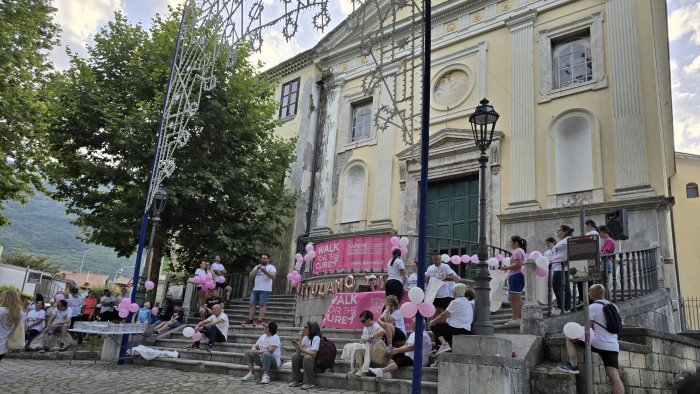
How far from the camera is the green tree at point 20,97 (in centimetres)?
1492

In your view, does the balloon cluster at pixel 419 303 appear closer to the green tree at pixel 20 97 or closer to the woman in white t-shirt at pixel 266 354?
the woman in white t-shirt at pixel 266 354

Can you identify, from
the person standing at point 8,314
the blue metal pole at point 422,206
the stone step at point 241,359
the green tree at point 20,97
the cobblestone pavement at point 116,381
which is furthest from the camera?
the green tree at point 20,97

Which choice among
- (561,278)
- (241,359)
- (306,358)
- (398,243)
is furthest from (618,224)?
(241,359)

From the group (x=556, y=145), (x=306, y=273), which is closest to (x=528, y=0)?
(x=556, y=145)

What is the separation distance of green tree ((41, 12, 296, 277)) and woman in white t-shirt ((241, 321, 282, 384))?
778 cm

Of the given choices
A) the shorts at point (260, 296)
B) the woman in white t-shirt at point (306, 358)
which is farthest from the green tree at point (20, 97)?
the woman in white t-shirt at point (306, 358)

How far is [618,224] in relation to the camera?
9453 mm

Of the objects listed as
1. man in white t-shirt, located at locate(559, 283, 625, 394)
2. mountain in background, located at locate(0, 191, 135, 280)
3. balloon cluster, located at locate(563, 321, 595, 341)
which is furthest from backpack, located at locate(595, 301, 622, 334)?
mountain in background, located at locate(0, 191, 135, 280)

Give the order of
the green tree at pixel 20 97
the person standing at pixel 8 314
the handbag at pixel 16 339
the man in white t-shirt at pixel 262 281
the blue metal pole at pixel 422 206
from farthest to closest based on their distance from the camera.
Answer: the green tree at pixel 20 97 → the man in white t-shirt at pixel 262 281 → the handbag at pixel 16 339 → the person standing at pixel 8 314 → the blue metal pole at pixel 422 206

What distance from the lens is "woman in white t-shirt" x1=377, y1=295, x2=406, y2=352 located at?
8086 mm

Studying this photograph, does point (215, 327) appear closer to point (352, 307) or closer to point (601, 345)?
point (352, 307)

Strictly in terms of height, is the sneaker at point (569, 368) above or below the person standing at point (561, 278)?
below

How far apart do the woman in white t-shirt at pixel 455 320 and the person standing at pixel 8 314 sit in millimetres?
5645

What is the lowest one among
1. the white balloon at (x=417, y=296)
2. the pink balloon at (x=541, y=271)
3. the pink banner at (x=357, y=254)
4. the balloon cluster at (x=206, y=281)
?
the white balloon at (x=417, y=296)
